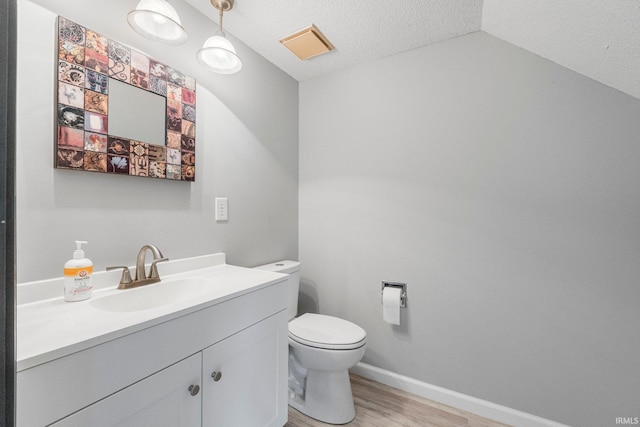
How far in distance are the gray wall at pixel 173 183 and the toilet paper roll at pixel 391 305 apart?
80 centimetres

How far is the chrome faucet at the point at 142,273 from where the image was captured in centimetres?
106

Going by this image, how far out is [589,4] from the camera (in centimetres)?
101

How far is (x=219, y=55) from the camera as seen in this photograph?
4.28ft

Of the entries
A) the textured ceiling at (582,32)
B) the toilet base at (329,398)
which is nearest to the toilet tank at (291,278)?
the toilet base at (329,398)

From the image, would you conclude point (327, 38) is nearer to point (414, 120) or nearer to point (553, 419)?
point (414, 120)

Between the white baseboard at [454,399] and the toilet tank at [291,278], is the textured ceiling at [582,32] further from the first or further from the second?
the toilet tank at [291,278]

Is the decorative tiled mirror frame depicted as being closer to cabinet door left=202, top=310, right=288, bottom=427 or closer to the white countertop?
the white countertop

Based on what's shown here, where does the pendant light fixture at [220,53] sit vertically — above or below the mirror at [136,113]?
above

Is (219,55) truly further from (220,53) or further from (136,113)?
(136,113)

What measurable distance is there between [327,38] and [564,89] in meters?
1.34

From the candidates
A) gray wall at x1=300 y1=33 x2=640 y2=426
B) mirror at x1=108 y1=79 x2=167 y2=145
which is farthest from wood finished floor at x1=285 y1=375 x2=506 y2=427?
mirror at x1=108 y1=79 x2=167 y2=145

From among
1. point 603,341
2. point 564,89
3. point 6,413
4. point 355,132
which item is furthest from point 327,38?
point 603,341

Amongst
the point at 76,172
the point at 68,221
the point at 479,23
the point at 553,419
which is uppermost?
the point at 479,23

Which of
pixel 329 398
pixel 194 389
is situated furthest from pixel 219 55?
pixel 329 398
